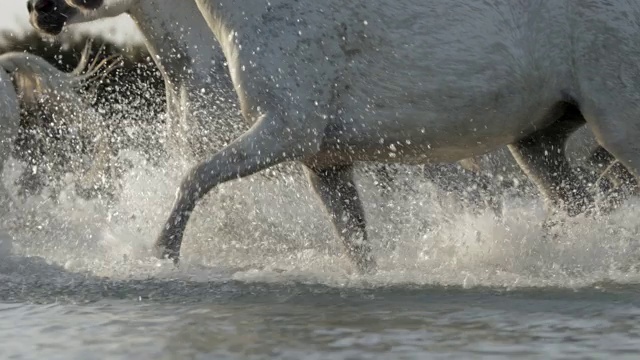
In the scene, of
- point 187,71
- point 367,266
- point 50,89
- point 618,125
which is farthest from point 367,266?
point 50,89

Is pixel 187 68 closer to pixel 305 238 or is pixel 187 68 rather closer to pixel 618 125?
pixel 305 238

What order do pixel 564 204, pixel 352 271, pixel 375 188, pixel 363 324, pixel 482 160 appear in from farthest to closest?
1. pixel 482 160
2. pixel 375 188
3. pixel 564 204
4. pixel 352 271
5. pixel 363 324

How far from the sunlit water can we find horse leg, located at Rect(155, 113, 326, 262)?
6.5 inches

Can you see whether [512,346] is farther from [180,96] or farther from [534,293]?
[180,96]

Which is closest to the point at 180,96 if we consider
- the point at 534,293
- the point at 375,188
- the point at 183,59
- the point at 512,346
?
the point at 183,59

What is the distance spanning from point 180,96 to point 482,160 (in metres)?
2.62

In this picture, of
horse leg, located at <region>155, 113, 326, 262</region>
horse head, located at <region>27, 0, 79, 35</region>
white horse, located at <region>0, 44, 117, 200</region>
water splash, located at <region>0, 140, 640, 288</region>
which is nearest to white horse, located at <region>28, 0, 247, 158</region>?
horse head, located at <region>27, 0, 79, 35</region>

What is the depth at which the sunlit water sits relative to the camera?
13.1ft

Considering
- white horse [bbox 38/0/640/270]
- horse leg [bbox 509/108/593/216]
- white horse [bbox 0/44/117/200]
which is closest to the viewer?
white horse [bbox 38/0/640/270]

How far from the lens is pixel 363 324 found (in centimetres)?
428

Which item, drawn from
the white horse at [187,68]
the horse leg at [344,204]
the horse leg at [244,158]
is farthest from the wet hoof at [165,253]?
the white horse at [187,68]

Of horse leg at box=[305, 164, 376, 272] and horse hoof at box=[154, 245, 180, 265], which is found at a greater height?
horse leg at box=[305, 164, 376, 272]

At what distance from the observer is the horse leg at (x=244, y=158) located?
557 cm

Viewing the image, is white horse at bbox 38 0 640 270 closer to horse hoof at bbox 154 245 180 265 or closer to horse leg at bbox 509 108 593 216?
horse hoof at bbox 154 245 180 265
